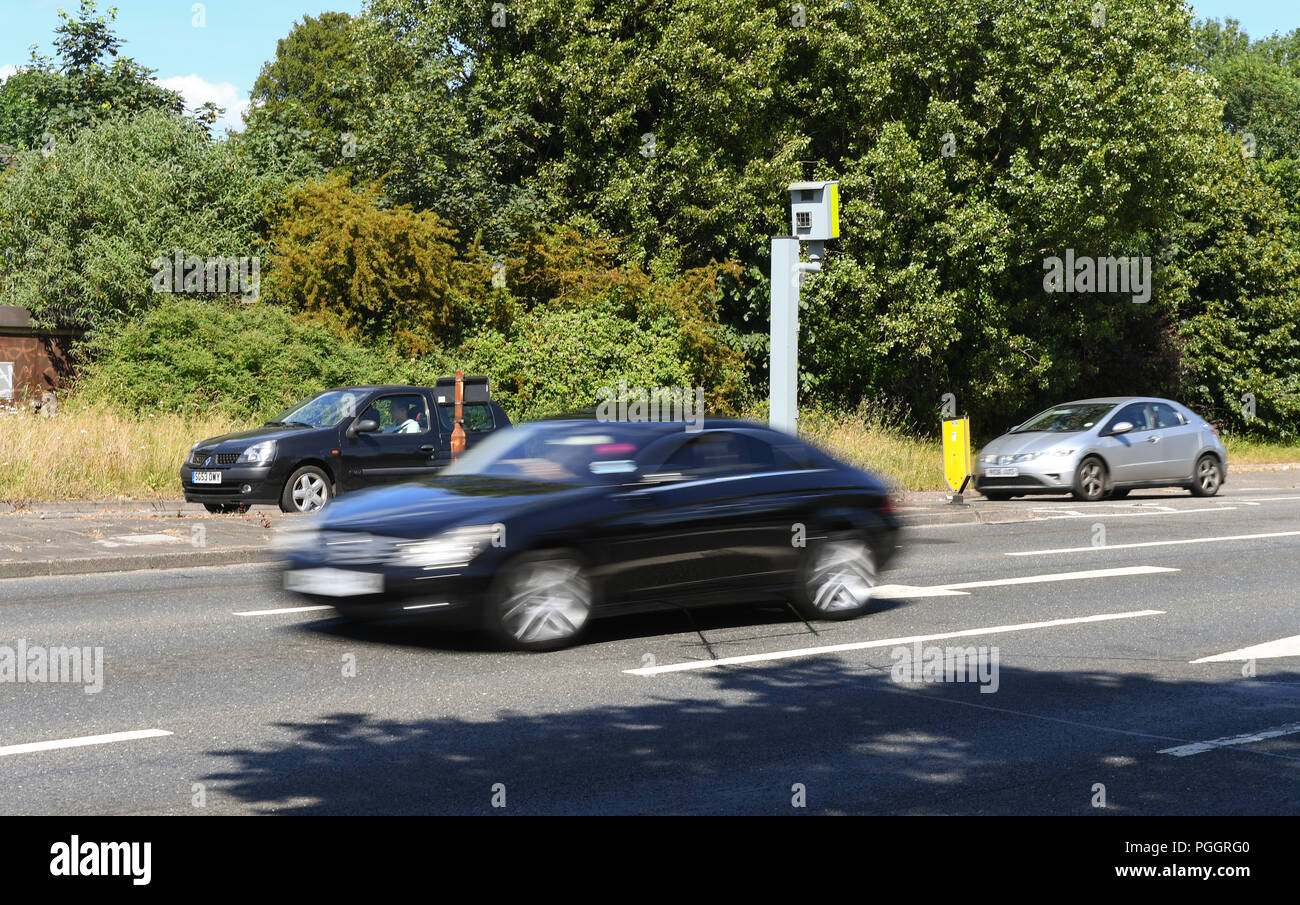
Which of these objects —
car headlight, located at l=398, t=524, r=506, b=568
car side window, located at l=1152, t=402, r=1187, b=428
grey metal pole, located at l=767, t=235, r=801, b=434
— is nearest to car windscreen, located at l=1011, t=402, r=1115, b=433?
car side window, located at l=1152, t=402, r=1187, b=428

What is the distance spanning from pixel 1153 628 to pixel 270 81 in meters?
56.2

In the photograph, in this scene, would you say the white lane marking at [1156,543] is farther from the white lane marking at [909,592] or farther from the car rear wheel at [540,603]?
the car rear wheel at [540,603]

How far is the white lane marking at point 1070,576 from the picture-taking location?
12.1 metres

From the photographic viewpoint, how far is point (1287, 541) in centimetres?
1570

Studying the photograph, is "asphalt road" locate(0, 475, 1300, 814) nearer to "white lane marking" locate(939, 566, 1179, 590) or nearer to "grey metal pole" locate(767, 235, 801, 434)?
"white lane marking" locate(939, 566, 1179, 590)

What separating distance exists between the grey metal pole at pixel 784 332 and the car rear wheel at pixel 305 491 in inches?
246

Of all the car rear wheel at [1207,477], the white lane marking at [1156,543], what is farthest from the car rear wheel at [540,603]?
the car rear wheel at [1207,477]

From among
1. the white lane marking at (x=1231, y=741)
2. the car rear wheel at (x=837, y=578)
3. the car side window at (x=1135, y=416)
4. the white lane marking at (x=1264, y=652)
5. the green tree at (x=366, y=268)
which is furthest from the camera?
the green tree at (x=366, y=268)

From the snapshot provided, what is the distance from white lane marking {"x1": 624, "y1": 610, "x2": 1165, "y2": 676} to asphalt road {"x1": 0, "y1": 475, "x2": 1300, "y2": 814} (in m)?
0.04

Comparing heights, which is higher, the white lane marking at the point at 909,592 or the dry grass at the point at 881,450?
the dry grass at the point at 881,450

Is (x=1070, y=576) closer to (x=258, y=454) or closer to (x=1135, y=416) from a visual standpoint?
(x=258, y=454)

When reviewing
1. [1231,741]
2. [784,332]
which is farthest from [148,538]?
[1231,741]

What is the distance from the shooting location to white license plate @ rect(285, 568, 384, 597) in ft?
27.7

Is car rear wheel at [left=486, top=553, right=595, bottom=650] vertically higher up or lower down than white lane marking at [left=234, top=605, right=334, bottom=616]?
higher up
